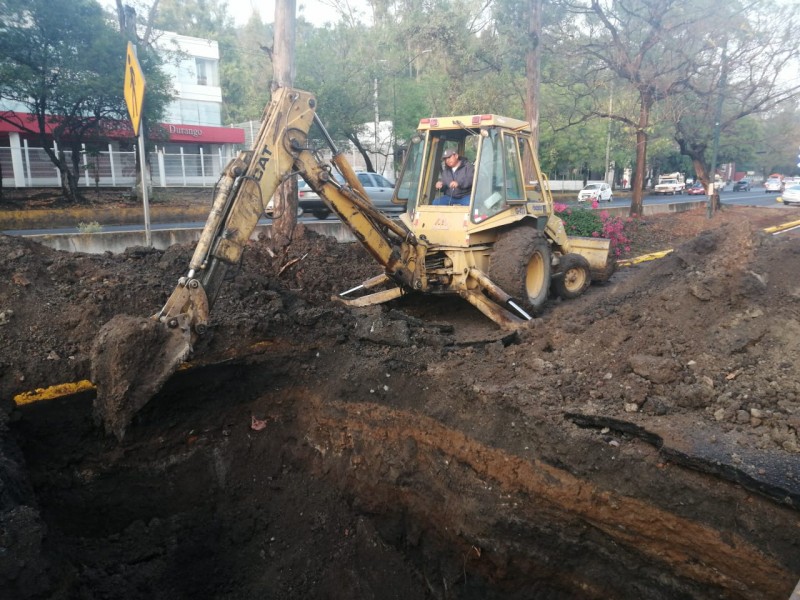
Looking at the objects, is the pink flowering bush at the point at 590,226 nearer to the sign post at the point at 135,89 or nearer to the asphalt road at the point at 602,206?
the asphalt road at the point at 602,206

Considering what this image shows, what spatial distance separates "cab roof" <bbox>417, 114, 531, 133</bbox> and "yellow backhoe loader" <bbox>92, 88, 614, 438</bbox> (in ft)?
0.05

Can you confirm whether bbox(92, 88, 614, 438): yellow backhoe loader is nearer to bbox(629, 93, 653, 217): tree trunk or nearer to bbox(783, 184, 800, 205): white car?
bbox(629, 93, 653, 217): tree trunk

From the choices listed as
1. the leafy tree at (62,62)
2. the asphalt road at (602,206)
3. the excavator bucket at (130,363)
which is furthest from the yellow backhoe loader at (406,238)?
the leafy tree at (62,62)

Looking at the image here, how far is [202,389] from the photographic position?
4875 mm

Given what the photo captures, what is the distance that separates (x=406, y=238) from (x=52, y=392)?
12.4 feet

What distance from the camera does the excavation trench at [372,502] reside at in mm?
3539

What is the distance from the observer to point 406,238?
6676 millimetres

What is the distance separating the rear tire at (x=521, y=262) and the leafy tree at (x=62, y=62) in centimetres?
1470

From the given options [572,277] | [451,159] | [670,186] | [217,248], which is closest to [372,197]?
[572,277]

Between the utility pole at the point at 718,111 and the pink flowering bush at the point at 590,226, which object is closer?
the pink flowering bush at the point at 590,226

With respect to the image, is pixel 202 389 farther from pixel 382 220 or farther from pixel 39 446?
pixel 382 220

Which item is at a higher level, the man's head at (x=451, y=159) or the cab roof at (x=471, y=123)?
the cab roof at (x=471, y=123)

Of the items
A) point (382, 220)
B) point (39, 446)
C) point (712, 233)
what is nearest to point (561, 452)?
point (382, 220)

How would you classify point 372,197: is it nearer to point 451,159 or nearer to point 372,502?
point 451,159
